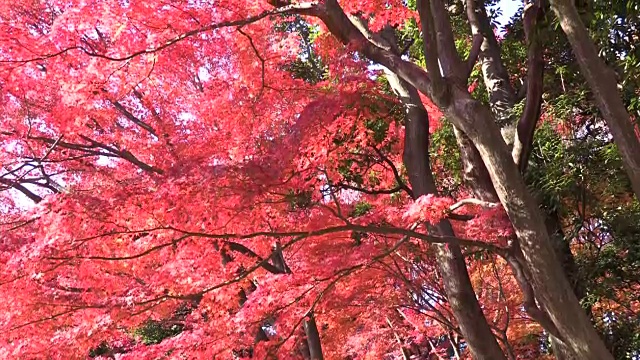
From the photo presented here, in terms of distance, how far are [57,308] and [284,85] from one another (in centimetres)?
354

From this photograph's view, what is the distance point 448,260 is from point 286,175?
5.62 feet

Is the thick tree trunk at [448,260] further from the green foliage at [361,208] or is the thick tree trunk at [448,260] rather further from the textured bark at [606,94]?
the green foliage at [361,208]

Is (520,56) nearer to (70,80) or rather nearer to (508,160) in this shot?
(508,160)

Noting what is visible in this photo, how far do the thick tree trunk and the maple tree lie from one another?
20 millimetres

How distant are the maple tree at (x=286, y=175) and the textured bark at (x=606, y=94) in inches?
0.6

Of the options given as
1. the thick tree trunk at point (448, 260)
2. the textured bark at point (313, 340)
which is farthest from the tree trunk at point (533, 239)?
the textured bark at point (313, 340)

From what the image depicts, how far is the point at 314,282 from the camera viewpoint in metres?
5.84

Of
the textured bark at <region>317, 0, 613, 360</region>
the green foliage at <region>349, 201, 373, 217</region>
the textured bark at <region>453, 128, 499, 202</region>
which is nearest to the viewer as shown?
the textured bark at <region>317, 0, 613, 360</region>

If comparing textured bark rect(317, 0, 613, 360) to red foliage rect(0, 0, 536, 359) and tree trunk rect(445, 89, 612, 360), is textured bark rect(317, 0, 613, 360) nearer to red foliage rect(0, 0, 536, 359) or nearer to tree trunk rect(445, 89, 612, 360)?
tree trunk rect(445, 89, 612, 360)

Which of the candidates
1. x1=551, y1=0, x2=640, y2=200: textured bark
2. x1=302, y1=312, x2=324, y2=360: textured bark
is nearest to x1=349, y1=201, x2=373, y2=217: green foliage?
x1=302, y1=312, x2=324, y2=360: textured bark

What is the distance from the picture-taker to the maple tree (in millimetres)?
4387

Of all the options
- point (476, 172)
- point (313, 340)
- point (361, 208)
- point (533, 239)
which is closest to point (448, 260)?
point (476, 172)

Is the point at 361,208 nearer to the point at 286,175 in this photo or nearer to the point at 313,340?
the point at 313,340

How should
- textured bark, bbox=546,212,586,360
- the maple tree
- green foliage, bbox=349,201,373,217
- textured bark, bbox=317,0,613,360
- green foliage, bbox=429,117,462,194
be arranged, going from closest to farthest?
textured bark, bbox=317,0,613,360, the maple tree, textured bark, bbox=546,212,586,360, green foliage, bbox=429,117,462,194, green foliage, bbox=349,201,373,217
